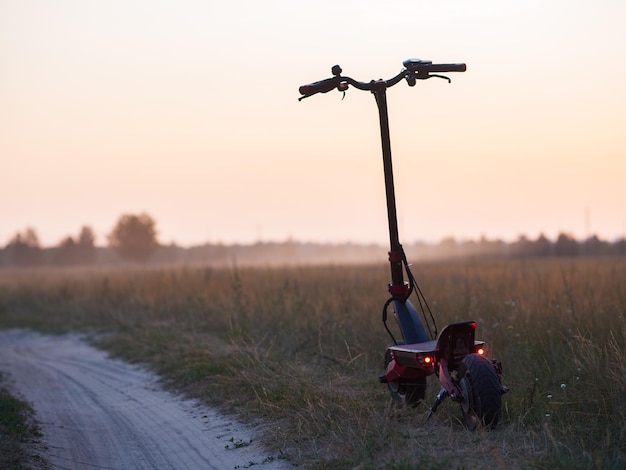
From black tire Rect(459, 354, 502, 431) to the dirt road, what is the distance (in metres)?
1.54

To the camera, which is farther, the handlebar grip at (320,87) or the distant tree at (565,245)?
the distant tree at (565,245)

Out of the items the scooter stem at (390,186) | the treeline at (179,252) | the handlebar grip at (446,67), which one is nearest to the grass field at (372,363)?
the scooter stem at (390,186)

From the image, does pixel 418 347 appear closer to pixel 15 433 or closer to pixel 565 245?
pixel 15 433

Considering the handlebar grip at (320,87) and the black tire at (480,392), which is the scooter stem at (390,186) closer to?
the handlebar grip at (320,87)

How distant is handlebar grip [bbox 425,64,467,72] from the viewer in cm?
650

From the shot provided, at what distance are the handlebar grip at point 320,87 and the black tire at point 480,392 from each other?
2.59 metres

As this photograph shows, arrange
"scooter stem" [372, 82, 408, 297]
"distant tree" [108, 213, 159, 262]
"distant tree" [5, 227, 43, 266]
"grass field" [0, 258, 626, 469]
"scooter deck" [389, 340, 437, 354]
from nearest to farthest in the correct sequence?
"grass field" [0, 258, 626, 469]
"scooter deck" [389, 340, 437, 354]
"scooter stem" [372, 82, 408, 297]
"distant tree" [108, 213, 159, 262]
"distant tree" [5, 227, 43, 266]

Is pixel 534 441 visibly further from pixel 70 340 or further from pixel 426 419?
pixel 70 340

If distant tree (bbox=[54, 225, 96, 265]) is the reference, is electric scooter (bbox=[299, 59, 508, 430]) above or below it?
below

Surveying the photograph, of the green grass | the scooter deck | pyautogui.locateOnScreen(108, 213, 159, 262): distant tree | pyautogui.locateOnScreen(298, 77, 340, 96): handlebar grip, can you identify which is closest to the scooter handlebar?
pyautogui.locateOnScreen(298, 77, 340, 96): handlebar grip

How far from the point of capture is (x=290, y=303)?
549 inches

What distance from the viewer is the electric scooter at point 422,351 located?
18.0ft

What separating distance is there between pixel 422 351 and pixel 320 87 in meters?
2.41

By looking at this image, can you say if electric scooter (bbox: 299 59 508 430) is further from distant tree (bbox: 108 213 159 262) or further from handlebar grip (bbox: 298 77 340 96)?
distant tree (bbox: 108 213 159 262)
